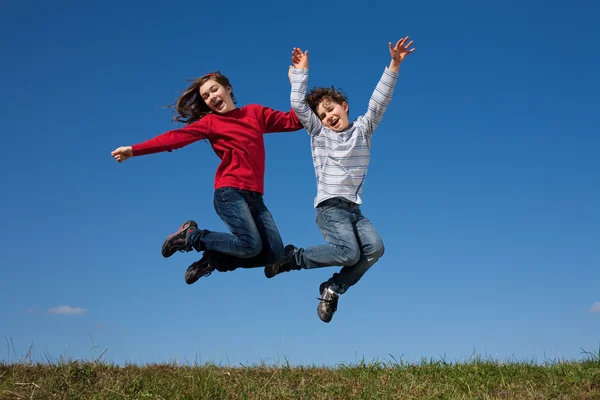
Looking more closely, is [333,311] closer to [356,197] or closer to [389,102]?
[356,197]

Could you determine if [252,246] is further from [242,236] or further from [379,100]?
[379,100]

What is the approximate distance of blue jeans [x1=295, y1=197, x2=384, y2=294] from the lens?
8055 mm

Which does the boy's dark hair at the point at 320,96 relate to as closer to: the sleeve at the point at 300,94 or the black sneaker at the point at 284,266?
the sleeve at the point at 300,94

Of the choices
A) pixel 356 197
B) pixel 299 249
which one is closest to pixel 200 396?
pixel 299 249

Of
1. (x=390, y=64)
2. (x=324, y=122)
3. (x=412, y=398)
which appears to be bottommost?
(x=412, y=398)

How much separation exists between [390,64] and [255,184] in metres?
2.27

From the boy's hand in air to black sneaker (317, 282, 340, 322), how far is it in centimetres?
291

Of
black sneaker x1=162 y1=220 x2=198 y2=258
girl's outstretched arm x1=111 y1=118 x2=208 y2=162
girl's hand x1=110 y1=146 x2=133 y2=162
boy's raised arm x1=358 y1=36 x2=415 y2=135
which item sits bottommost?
black sneaker x1=162 y1=220 x2=198 y2=258

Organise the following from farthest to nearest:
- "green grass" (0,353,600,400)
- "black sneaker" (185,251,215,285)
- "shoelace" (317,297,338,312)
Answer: "black sneaker" (185,251,215,285) < "shoelace" (317,297,338,312) < "green grass" (0,353,600,400)

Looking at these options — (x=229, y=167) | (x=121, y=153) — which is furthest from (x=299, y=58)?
(x=121, y=153)

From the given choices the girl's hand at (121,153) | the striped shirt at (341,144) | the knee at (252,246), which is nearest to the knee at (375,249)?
the striped shirt at (341,144)

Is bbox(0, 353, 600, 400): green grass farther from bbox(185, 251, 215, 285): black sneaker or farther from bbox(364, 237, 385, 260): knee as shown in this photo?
bbox(364, 237, 385, 260): knee

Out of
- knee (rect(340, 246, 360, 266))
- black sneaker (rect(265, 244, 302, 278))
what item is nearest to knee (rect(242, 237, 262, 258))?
black sneaker (rect(265, 244, 302, 278))

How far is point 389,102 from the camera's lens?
8.47m
